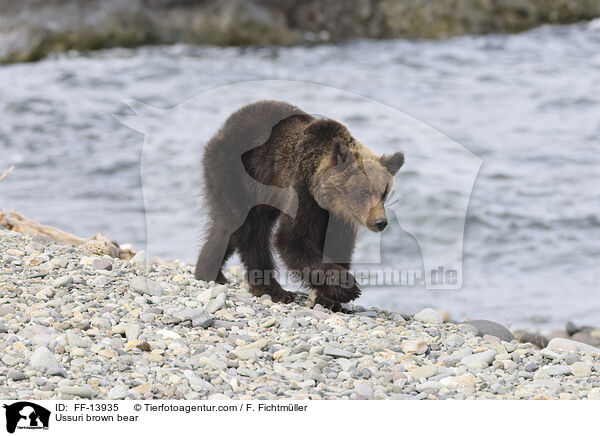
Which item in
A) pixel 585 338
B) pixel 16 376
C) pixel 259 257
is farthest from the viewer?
pixel 585 338

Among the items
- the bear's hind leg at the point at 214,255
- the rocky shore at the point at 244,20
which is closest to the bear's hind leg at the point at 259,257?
the bear's hind leg at the point at 214,255

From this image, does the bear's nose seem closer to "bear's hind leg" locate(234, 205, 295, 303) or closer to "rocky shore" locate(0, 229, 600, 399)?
"rocky shore" locate(0, 229, 600, 399)

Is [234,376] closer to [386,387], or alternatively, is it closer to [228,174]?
[386,387]

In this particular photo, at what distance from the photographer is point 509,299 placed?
29.8 feet

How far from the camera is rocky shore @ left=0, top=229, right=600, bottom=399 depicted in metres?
4.29

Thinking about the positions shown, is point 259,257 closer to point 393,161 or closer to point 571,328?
point 393,161

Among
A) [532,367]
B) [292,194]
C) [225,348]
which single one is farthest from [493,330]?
[225,348]

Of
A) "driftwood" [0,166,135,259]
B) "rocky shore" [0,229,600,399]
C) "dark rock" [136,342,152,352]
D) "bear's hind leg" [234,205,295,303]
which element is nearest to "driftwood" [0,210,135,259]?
"driftwood" [0,166,135,259]

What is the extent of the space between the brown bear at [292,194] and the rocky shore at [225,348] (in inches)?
12.3

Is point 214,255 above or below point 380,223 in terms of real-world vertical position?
below

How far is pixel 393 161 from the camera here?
5.46 metres

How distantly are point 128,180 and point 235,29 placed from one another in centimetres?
948

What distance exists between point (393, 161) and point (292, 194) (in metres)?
0.79
